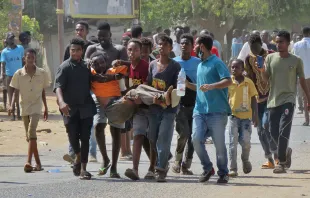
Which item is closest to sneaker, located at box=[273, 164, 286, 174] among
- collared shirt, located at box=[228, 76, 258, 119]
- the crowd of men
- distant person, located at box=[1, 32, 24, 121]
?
the crowd of men

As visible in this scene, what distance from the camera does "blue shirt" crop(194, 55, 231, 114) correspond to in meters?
10.7

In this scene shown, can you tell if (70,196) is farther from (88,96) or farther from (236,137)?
(236,137)

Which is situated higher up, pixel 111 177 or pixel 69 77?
pixel 69 77

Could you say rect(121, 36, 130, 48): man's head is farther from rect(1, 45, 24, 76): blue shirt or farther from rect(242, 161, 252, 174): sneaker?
rect(1, 45, 24, 76): blue shirt

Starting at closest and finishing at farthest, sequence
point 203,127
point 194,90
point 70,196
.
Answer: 1. point 70,196
2. point 203,127
3. point 194,90

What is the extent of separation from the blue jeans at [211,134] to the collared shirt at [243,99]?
42.0 inches

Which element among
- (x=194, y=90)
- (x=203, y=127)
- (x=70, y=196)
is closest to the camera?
(x=70, y=196)

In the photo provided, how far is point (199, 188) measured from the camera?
10383 mm

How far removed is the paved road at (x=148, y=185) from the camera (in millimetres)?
9992

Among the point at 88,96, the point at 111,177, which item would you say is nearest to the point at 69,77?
the point at 88,96

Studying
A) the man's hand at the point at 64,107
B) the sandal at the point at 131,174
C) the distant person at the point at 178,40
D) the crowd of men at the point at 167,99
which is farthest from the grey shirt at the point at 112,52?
the distant person at the point at 178,40

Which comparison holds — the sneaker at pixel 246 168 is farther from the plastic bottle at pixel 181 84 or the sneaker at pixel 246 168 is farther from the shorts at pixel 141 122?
the plastic bottle at pixel 181 84

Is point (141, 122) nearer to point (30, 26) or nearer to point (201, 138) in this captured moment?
point (201, 138)

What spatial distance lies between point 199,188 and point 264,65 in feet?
8.08
